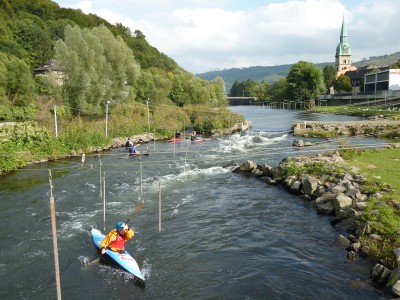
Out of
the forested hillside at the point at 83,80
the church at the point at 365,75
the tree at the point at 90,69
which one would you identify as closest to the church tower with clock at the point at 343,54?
the church at the point at 365,75

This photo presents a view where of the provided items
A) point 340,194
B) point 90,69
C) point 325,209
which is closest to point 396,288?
point 325,209

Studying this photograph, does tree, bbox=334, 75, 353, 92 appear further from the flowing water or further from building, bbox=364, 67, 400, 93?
the flowing water

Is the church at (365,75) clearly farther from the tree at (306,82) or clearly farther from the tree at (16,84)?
the tree at (16,84)

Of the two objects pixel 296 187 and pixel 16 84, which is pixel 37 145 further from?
pixel 296 187

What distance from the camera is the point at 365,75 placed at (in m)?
118

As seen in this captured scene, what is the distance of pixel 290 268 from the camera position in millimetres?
13977

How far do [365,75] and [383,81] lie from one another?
15.8m

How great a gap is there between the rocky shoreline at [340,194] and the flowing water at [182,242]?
0.50m

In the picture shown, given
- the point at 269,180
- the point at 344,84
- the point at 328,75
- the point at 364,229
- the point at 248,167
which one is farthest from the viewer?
the point at 328,75

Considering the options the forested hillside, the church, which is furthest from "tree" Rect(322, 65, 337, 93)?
the forested hillside

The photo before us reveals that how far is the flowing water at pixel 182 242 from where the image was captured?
12719 millimetres

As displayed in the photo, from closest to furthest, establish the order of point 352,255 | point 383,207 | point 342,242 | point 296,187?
point 352,255 → point 342,242 → point 383,207 → point 296,187

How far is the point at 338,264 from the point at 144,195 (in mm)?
13207

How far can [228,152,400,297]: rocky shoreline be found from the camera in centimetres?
1253
